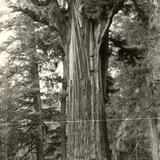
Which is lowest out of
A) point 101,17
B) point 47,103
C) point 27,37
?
point 47,103

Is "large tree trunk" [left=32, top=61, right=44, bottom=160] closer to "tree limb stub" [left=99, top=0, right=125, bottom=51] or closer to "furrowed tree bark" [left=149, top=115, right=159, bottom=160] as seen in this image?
"furrowed tree bark" [left=149, top=115, right=159, bottom=160]

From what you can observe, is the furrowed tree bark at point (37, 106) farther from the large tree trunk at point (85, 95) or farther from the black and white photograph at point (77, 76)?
the large tree trunk at point (85, 95)

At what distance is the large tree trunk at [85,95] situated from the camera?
7766 mm

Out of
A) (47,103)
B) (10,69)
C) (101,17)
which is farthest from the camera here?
(47,103)

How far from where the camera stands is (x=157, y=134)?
52.0 ft

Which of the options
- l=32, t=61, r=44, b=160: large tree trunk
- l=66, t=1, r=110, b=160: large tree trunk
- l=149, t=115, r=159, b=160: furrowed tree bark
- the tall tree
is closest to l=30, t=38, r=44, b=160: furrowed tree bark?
l=32, t=61, r=44, b=160: large tree trunk

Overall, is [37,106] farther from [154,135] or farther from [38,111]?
[154,135]

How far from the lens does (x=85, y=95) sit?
26.1ft

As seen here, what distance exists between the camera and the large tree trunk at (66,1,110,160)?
777 centimetres

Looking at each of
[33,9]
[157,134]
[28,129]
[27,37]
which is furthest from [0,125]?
[33,9]

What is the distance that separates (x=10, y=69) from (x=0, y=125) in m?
2.50

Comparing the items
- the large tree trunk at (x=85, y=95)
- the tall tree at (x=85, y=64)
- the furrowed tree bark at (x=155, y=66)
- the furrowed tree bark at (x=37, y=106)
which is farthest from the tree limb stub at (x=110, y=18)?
the furrowed tree bark at (x=37, y=106)

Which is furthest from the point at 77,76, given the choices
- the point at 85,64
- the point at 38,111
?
the point at 38,111

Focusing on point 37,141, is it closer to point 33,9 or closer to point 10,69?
point 10,69
